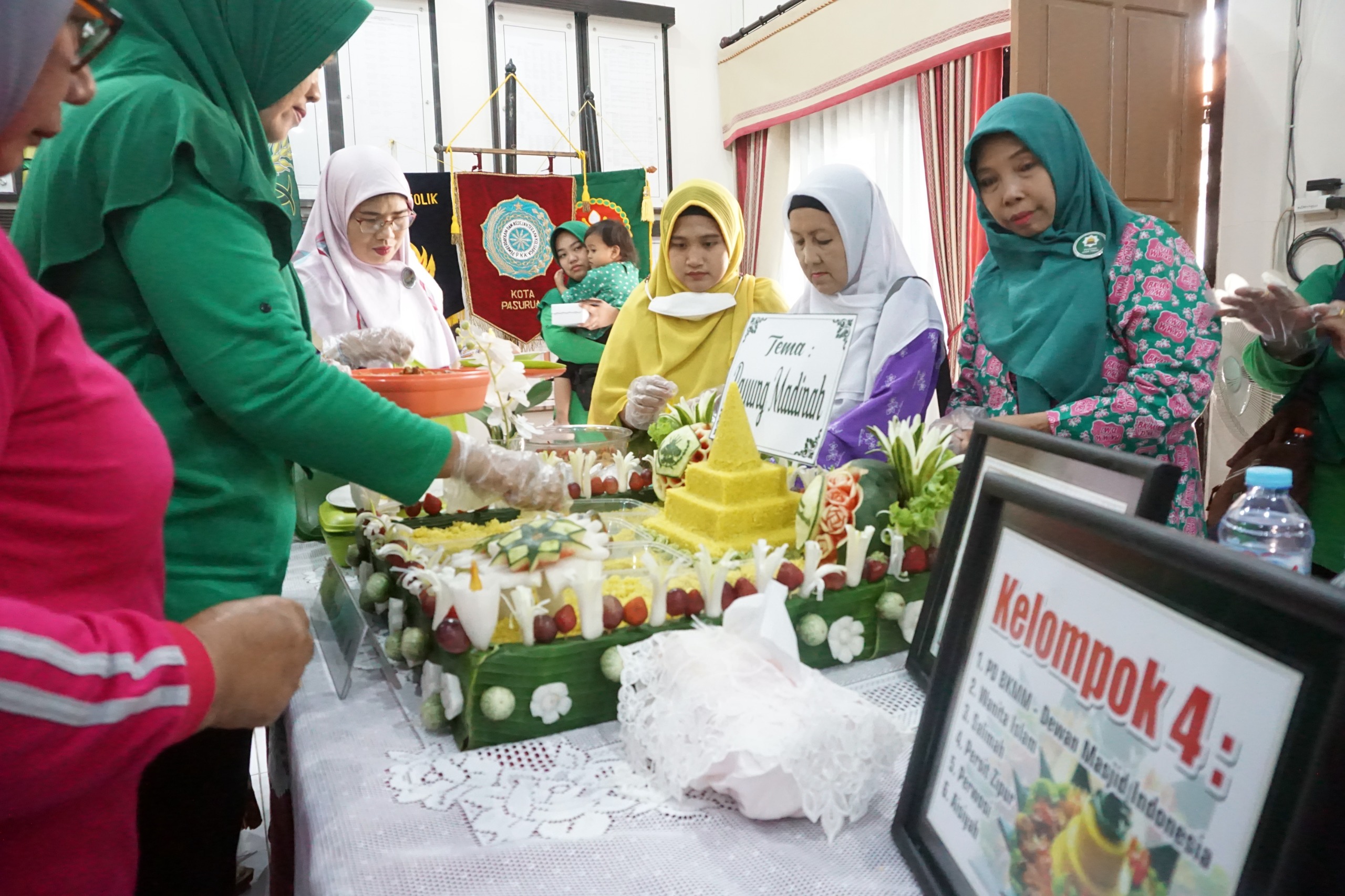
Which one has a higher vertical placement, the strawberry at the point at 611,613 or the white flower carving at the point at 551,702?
the strawberry at the point at 611,613

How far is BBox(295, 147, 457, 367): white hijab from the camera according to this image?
235 centimetres

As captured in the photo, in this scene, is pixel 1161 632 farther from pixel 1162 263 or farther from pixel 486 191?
pixel 486 191

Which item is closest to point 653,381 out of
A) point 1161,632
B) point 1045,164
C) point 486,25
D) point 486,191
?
point 1045,164

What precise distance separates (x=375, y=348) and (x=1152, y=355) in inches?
52.5

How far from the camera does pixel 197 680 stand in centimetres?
49

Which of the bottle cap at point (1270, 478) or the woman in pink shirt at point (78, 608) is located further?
the bottle cap at point (1270, 478)

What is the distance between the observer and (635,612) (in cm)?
85

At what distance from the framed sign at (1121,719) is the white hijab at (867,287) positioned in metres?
1.05

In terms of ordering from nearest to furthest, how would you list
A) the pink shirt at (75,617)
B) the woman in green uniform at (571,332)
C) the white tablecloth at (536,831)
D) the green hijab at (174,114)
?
1. the pink shirt at (75,617)
2. the white tablecloth at (536,831)
3. the green hijab at (174,114)
4. the woman in green uniform at (571,332)

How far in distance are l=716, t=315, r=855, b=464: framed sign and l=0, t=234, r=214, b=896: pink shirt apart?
88cm

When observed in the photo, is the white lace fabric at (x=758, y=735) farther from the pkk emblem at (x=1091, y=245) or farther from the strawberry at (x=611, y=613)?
the pkk emblem at (x=1091, y=245)

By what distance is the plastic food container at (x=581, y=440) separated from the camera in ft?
5.33

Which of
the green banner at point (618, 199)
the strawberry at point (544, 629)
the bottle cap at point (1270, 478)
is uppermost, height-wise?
the green banner at point (618, 199)

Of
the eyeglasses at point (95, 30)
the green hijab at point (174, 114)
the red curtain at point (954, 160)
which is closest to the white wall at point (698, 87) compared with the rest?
the red curtain at point (954, 160)
